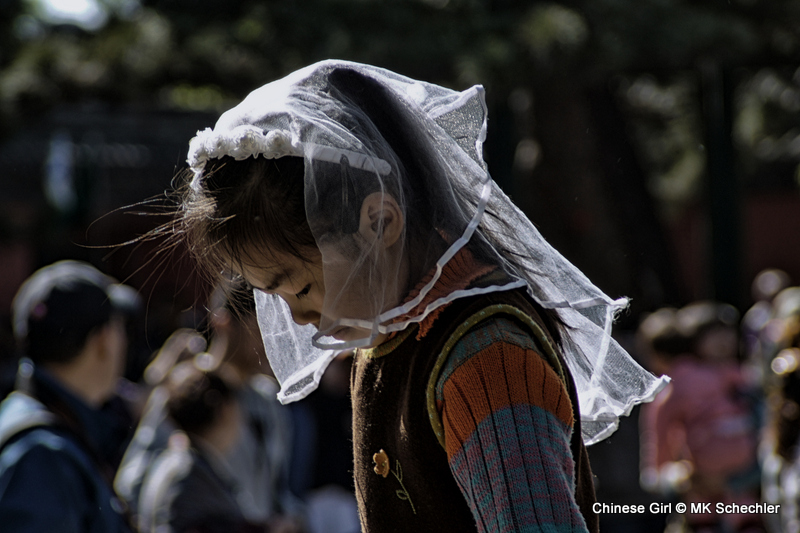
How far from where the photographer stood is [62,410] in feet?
7.95

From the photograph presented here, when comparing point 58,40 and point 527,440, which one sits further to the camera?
point 58,40

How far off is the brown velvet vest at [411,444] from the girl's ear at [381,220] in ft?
0.42

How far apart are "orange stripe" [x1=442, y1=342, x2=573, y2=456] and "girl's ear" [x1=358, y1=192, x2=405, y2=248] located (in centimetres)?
23

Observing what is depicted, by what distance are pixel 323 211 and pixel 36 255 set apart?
26.8ft

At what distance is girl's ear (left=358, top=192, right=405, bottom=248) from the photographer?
1.15 metres

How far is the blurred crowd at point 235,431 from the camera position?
2.26 m

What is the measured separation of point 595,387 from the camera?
4.45 feet

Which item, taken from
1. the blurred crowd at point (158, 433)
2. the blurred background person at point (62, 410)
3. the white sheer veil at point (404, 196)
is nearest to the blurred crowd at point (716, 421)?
the blurred crowd at point (158, 433)

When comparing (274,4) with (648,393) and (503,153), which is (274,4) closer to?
(503,153)

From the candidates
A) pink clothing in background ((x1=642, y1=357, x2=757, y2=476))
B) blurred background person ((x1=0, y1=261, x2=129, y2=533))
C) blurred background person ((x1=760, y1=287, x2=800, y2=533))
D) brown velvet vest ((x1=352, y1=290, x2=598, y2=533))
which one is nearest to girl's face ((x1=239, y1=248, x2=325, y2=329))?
brown velvet vest ((x1=352, y1=290, x2=598, y2=533))

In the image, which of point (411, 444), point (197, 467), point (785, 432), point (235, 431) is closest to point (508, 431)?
point (411, 444)

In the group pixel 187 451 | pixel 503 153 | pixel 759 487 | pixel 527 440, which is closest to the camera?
pixel 527 440

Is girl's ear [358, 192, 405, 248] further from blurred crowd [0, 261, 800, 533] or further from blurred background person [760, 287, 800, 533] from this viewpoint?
blurred background person [760, 287, 800, 533]

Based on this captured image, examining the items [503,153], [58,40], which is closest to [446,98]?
[503,153]
